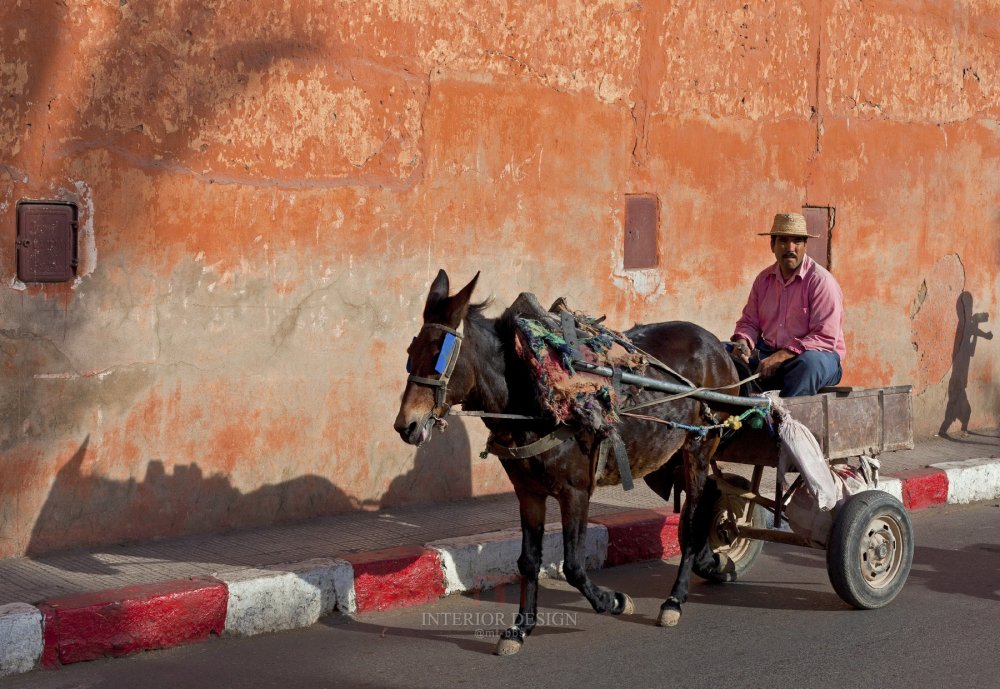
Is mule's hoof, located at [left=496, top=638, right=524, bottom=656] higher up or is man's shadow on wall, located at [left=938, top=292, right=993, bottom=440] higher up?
man's shadow on wall, located at [left=938, top=292, right=993, bottom=440]

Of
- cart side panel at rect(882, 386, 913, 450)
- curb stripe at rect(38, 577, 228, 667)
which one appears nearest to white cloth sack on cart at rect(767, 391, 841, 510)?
cart side panel at rect(882, 386, 913, 450)

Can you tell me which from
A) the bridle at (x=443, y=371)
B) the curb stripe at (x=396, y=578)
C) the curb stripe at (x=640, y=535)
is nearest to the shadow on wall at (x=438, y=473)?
the curb stripe at (x=640, y=535)

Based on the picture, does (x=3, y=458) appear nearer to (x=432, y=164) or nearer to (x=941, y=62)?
(x=432, y=164)

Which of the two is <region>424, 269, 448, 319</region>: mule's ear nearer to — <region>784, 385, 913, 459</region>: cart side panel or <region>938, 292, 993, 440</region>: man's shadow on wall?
<region>784, 385, 913, 459</region>: cart side panel

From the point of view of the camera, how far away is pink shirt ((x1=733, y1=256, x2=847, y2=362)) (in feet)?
20.3

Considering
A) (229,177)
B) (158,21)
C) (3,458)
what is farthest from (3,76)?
(3,458)

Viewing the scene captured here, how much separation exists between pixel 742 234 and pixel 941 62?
3192 millimetres

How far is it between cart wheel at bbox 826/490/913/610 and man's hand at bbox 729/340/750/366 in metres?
0.95

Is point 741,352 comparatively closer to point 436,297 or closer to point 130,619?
point 436,297

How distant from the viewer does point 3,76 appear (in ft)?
19.1

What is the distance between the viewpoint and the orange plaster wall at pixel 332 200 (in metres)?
6.11

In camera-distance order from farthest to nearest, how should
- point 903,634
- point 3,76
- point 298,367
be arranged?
point 298,367, point 3,76, point 903,634

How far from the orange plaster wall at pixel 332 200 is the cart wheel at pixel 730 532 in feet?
6.68

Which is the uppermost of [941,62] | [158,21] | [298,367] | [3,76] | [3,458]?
[941,62]
